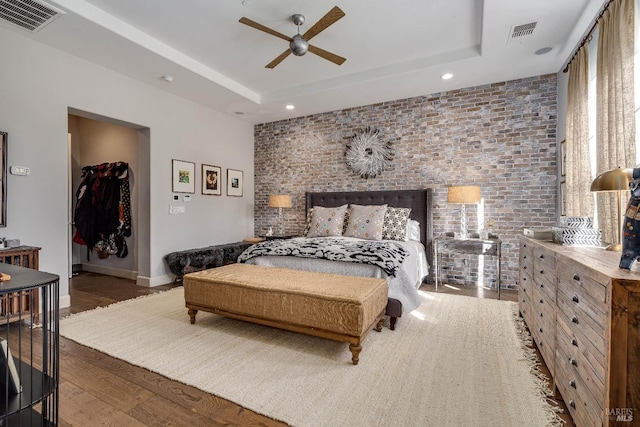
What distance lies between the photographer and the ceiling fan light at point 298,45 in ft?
10.2

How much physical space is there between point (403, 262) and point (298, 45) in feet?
8.00

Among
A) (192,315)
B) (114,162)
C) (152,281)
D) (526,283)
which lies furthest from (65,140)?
(526,283)

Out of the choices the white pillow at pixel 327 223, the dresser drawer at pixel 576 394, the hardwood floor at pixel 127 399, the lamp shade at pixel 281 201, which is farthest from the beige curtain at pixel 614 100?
the lamp shade at pixel 281 201

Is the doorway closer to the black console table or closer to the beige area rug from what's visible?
the beige area rug

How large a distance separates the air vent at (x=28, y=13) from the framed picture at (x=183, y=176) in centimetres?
214

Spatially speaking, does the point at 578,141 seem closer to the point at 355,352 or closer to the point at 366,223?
the point at 366,223

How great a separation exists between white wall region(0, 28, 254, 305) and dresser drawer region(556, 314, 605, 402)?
4552mm

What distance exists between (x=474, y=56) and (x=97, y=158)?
601 centimetres

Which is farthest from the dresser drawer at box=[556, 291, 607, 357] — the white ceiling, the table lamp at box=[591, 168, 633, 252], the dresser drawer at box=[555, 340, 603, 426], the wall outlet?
the wall outlet

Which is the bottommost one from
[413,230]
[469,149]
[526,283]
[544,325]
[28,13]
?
[544,325]

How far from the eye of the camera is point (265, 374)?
210 cm

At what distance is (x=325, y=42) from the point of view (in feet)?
11.9

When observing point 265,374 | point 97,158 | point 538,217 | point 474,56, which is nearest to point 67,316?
point 265,374

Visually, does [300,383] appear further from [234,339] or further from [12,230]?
[12,230]
